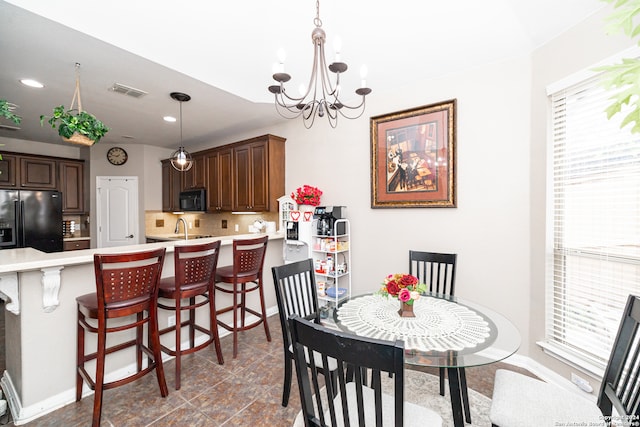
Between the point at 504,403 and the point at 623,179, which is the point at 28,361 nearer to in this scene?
the point at 504,403

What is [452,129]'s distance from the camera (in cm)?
275

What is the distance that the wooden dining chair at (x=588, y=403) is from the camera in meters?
1.18

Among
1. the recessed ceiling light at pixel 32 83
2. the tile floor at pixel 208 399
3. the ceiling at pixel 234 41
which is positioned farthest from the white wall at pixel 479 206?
the recessed ceiling light at pixel 32 83

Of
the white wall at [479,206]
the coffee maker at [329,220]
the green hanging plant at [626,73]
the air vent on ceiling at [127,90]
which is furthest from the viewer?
the coffee maker at [329,220]

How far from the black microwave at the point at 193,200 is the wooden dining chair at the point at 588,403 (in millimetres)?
4810

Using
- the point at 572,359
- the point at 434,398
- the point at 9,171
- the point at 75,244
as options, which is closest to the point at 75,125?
the point at 434,398

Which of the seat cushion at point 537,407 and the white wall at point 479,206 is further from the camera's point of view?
the white wall at point 479,206

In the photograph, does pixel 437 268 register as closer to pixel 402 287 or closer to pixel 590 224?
pixel 402 287

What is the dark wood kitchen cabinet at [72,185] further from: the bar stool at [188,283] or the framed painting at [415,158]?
the framed painting at [415,158]

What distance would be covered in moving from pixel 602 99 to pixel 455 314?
5.77 ft

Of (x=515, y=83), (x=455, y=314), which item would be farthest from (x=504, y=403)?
(x=515, y=83)

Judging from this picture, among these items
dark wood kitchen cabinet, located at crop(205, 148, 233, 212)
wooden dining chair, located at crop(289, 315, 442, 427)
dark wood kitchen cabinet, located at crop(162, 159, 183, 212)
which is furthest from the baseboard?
dark wood kitchen cabinet, located at crop(162, 159, 183, 212)

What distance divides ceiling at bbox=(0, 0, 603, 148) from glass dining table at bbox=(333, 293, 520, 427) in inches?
86.8

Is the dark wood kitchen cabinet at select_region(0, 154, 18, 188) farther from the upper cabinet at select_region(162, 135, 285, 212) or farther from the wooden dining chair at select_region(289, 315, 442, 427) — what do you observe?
the wooden dining chair at select_region(289, 315, 442, 427)
